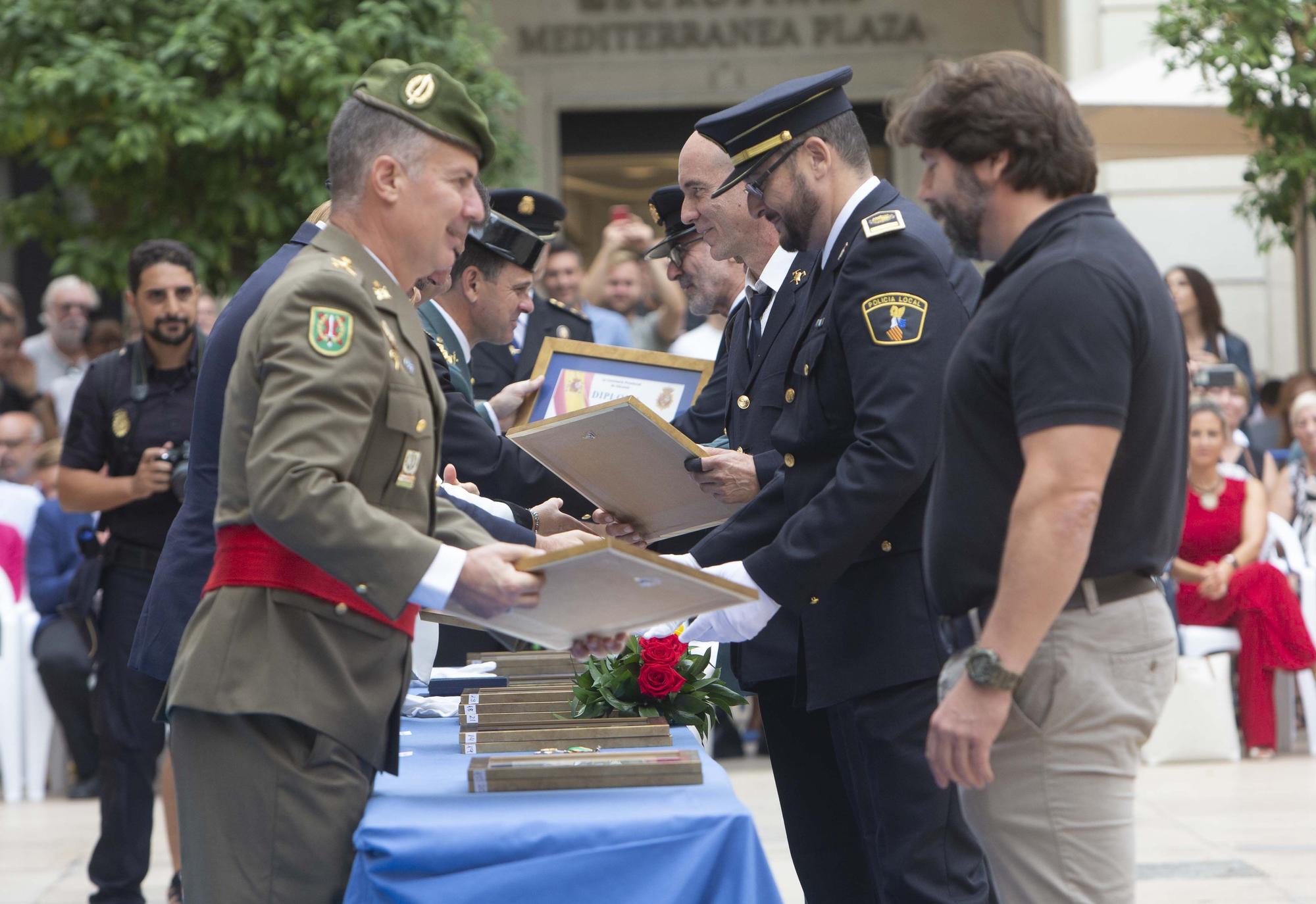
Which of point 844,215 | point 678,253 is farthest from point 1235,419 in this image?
point 844,215

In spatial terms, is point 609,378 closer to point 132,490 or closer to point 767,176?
point 767,176

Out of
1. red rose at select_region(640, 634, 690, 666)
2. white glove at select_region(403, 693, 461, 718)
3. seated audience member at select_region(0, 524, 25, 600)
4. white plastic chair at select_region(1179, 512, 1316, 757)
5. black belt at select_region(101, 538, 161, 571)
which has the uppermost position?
red rose at select_region(640, 634, 690, 666)

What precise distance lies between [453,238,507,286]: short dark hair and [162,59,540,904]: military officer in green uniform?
6.11 ft

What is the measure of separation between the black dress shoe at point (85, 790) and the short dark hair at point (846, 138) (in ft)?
17.8

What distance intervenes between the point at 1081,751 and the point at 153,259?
3.82m

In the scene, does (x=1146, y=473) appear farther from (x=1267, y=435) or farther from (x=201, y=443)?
(x=1267, y=435)

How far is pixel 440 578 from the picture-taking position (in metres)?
2.43

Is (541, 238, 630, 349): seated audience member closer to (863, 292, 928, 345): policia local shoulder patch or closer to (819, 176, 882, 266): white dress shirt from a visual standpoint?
(819, 176, 882, 266): white dress shirt

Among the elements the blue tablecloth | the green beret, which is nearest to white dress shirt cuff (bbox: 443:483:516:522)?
the green beret

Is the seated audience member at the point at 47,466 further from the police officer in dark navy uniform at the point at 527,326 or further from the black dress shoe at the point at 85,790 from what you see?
the police officer in dark navy uniform at the point at 527,326

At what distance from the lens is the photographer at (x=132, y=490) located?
204 inches

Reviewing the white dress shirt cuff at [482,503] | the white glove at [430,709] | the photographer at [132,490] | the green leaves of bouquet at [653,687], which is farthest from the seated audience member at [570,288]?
the green leaves of bouquet at [653,687]

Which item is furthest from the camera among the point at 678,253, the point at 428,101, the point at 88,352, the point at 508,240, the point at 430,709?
the point at 88,352

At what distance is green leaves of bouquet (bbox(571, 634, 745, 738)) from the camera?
3.22m
